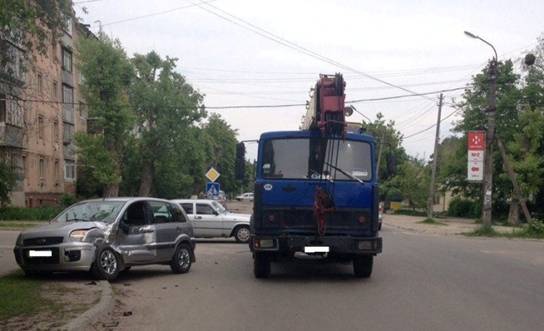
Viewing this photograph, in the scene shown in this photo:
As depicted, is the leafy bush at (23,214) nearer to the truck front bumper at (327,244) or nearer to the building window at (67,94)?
the building window at (67,94)

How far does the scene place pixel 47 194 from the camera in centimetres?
4784

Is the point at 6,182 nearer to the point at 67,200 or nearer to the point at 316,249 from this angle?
the point at 67,200

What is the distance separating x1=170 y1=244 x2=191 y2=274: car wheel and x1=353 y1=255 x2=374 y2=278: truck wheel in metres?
3.77

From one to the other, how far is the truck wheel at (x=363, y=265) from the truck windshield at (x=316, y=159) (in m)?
1.64

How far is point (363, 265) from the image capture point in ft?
44.9

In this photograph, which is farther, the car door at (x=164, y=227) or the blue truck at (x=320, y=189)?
the car door at (x=164, y=227)

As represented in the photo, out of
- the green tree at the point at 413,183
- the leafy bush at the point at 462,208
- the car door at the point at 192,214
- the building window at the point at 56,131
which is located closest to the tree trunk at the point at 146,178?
the building window at the point at 56,131

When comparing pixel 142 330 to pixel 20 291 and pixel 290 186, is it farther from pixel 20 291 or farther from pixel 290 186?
pixel 290 186

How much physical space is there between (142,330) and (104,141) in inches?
1708

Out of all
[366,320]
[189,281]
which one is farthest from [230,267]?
[366,320]

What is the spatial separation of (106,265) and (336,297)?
14.4 feet

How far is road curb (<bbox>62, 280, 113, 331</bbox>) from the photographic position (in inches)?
323

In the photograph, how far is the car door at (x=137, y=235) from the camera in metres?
13.2

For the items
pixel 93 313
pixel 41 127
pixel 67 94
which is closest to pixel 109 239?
pixel 93 313
